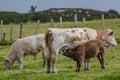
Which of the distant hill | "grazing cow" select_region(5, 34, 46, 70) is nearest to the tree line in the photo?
the distant hill

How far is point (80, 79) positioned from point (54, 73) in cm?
227

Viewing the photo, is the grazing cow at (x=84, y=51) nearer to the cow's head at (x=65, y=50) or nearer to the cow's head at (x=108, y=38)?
the cow's head at (x=65, y=50)

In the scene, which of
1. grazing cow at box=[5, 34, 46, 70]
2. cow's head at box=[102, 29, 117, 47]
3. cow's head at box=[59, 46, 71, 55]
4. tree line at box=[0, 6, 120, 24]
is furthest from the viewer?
tree line at box=[0, 6, 120, 24]

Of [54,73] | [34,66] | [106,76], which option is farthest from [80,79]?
[34,66]

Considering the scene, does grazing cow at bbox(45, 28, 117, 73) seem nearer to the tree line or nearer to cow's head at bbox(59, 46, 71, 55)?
cow's head at bbox(59, 46, 71, 55)

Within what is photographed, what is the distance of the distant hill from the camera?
99.1 metres

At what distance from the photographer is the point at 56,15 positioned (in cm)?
11669

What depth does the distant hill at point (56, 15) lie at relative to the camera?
99.1 metres

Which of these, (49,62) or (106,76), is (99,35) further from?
(106,76)

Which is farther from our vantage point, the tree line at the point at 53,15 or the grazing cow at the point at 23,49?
the tree line at the point at 53,15

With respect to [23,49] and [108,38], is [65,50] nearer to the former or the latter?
[108,38]

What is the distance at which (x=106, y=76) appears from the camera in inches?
A: 655

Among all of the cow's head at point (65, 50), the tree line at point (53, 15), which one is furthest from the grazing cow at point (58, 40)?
the tree line at point (53, 15)

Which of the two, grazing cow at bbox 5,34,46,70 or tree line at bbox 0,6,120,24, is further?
tree line at bbox 0,6,120,24
